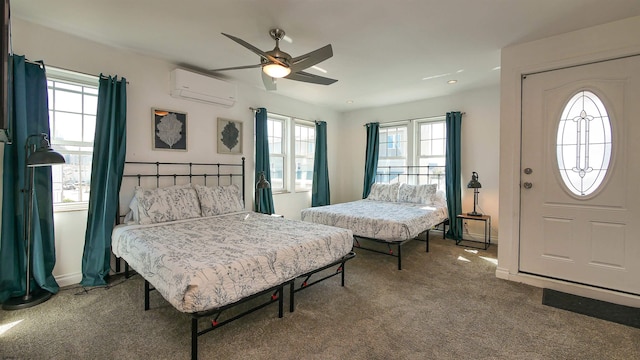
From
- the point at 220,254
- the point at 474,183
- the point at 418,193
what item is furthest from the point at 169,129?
the point at 474,183

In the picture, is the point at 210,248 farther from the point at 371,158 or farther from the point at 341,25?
the point at 371,158

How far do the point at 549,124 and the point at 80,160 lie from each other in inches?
197

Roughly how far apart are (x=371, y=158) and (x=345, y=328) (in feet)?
13.4

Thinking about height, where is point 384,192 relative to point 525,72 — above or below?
below

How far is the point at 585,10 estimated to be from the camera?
2385mm

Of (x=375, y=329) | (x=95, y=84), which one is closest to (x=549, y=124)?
(x=375, y=329)

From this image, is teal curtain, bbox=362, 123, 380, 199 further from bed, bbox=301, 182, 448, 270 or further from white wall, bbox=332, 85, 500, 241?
white wall, bbox=332, 85, 500, 241

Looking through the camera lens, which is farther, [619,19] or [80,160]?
[80,160]

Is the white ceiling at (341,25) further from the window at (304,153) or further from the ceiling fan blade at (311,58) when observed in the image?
the window at (304,153)

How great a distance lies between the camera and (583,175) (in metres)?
2.78

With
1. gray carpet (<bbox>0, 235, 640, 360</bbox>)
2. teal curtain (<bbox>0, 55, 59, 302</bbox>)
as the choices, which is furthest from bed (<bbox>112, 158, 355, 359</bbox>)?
teal curtain (<bbox>0, 55, 59, 302</bbox>)

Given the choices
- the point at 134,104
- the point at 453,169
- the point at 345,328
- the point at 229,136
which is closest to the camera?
the point at 345,328

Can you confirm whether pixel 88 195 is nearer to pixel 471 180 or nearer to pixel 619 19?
pixel 471 180

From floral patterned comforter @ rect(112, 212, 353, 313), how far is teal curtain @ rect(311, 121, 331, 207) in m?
2.54
